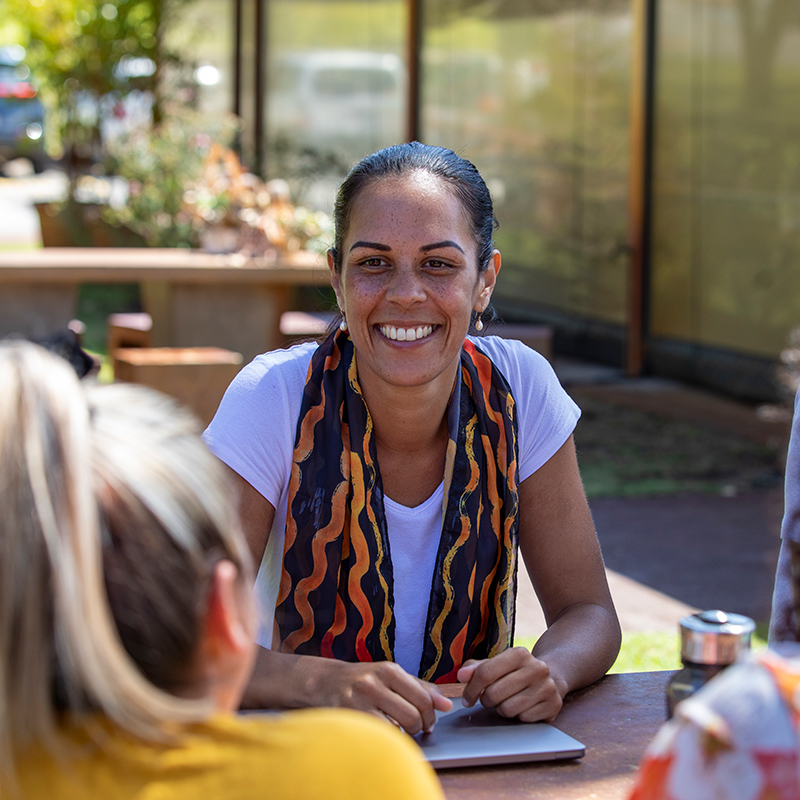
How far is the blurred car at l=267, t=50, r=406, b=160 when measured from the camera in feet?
38.2

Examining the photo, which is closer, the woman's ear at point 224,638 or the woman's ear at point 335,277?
the woman's ear at point 224,638

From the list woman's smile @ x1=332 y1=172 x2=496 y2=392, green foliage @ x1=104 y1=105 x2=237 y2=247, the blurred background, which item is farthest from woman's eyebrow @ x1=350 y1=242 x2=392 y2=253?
green foliage @ x1=104 y1=105 x2=237 y2=247

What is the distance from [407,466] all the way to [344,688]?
64cm

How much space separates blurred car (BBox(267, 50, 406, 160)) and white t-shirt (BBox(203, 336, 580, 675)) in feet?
30.0

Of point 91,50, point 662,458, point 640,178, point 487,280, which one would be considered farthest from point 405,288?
point 91,50

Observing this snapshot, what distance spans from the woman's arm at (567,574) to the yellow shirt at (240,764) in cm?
88

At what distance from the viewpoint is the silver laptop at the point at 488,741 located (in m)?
1.48

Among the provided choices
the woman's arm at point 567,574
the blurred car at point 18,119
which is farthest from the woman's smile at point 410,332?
the blurred car at point 18,119

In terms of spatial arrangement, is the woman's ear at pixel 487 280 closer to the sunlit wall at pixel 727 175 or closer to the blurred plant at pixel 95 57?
the sunlit wall at pixel 727 175

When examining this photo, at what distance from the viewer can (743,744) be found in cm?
88

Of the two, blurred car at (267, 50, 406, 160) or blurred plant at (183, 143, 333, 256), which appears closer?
blurred plant at (183, 143, 333, 256)

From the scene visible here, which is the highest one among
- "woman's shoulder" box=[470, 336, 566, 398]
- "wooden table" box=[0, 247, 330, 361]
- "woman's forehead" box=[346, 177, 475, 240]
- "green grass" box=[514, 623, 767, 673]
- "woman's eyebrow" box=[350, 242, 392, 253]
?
"woman's forehead" box=[346, 177, 475, 240]

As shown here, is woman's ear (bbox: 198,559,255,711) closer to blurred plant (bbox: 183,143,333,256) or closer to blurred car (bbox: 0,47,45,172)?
blurred plant (bbox: 183,143,333,256)

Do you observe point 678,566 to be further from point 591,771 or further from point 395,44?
point 395,44
